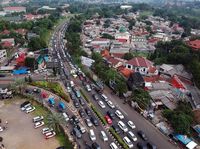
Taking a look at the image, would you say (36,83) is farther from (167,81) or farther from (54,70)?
(167,81)

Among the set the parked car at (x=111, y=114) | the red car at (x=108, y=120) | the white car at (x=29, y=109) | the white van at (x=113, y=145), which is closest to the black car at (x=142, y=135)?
the white van at (x=113, y=145)

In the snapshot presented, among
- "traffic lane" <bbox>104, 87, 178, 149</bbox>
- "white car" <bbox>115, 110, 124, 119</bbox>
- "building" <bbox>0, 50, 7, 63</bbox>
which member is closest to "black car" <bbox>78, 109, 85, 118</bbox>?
"white car" <bbox>115, 110, 124, 119</bbox>

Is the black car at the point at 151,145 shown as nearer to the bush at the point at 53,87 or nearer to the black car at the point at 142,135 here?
the black car at the point at 142,135

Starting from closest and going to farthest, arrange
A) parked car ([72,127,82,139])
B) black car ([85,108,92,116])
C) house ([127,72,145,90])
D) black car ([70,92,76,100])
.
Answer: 1. parked car ([72,127,82,139])
2. black car ([85,108,92,116])
3. black car ([70,92,76,100])
4. house ([127,72,145,90])

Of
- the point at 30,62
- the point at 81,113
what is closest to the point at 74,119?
the point at 81,113

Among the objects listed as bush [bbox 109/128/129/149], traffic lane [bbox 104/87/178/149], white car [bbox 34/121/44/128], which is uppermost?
bush [bbox 109/128/129/149]

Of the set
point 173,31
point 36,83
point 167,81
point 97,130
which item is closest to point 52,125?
point 97,130

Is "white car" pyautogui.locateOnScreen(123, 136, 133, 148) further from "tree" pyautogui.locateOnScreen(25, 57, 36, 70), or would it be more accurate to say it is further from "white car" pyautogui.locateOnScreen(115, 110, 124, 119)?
"tree" pyautogui.locateOnScreen(25, 57, 36, 70)
